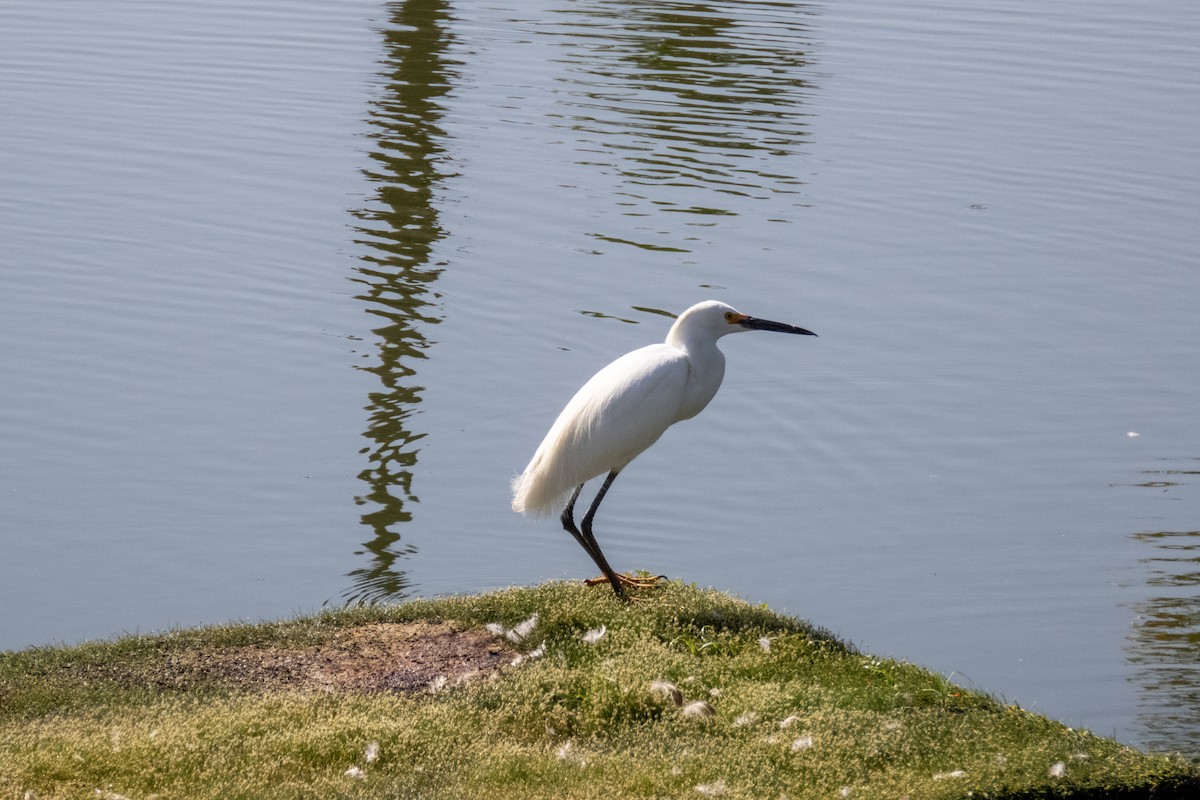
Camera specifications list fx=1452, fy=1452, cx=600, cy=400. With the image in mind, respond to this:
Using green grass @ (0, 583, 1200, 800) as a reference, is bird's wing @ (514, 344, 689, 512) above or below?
above

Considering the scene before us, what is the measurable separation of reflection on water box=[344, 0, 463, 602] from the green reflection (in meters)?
4.18

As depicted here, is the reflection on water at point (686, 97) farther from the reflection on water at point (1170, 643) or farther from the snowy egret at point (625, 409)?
the snowy egret at point (625, 409)

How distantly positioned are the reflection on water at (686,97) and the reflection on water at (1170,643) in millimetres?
6247

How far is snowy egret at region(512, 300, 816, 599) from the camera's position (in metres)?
7.09

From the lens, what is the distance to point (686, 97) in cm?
2045

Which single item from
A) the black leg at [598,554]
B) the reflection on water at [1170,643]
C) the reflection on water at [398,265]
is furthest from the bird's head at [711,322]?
the reflection on water at [1170,643]

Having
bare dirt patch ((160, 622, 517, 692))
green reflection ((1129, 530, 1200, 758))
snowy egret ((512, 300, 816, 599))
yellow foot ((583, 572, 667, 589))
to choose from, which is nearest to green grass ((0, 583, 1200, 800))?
bare dirt patch ((160, 622, 517, 692))

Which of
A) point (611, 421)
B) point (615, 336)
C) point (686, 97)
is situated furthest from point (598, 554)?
point (686, 97)

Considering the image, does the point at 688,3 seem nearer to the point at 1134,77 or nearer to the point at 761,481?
the point at 1134,77

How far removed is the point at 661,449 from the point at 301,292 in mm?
3978

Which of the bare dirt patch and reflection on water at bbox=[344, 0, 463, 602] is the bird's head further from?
reflection on water at bbox=[344, 0, 463, 602]

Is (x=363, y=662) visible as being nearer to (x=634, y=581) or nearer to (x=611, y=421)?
(x=634, y=581)

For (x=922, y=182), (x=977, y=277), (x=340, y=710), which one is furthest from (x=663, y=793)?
(x=922, y=182)

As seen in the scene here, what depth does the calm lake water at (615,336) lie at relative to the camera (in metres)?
8.78
